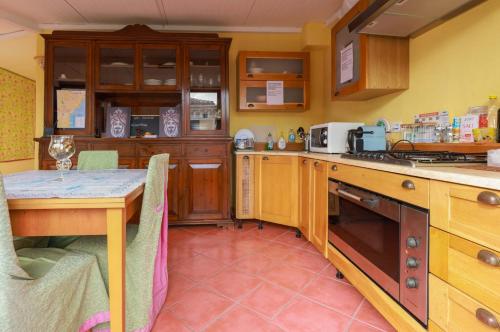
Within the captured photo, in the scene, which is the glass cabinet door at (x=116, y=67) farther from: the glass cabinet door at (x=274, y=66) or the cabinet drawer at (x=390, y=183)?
the cabinet drawer at (x=390, y=183)

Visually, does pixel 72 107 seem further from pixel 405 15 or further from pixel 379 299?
pixel 379 299

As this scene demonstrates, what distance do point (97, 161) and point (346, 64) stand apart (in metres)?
2.08

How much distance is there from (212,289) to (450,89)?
1.89m

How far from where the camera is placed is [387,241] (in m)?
1.39

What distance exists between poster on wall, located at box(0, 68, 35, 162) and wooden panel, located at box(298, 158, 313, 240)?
15.4ft

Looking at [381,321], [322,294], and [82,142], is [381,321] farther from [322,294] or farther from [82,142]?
[82,142]

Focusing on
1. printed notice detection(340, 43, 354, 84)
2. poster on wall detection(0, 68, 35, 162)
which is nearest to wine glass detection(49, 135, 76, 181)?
printed notice detection(340, 43, 354, 84)

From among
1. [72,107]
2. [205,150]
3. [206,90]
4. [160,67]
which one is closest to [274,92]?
[206,90]

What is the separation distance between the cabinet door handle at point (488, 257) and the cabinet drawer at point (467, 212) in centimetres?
2

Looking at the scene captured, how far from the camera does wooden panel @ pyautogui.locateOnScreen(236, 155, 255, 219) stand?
10.2 feet

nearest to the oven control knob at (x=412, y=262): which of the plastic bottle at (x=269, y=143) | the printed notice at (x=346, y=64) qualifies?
the printed notice at (x=346, y=64)

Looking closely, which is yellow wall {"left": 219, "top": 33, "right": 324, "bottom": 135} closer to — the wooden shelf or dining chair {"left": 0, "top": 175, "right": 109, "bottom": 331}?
the wooden shelf

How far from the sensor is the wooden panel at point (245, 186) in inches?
122

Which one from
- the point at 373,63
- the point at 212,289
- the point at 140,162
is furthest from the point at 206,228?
the point at 373,63
